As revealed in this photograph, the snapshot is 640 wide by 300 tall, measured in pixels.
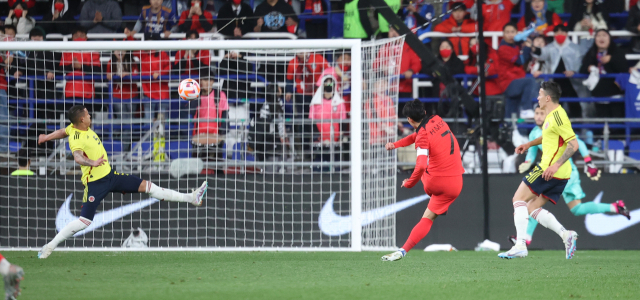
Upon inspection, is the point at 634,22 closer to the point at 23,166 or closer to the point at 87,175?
the point at 87,175

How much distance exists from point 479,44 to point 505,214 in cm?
241

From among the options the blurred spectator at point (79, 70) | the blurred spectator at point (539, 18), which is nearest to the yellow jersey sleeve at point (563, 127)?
the blurred spectator at point (539, 18)

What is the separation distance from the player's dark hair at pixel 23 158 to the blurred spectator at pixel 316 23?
17.2 ft

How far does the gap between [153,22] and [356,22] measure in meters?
3.47

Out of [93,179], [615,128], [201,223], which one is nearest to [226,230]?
[201,223]

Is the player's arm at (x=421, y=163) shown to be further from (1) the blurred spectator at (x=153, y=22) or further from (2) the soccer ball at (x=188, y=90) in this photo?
(1) the blurred spectator at (x=153, y=22)

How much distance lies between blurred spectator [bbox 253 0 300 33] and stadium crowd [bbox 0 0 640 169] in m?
0.02

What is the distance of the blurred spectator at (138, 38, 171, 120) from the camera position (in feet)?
32.8

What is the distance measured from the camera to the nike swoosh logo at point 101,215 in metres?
9.39

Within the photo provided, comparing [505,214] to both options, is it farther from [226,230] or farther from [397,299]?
[397,299]

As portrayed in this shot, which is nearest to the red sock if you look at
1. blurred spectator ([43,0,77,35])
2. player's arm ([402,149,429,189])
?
player's arm ([402,149,429,189])

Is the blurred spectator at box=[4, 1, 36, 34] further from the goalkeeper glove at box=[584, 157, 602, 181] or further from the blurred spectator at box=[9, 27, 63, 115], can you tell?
the goalkeeper glove at box=[584, 157, 602, 181]

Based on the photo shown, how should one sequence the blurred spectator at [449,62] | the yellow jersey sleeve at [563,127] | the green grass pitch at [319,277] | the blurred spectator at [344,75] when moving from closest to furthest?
the green grass pitch at [319,277] → the yellow jersey sleeve at [563,127] → the blurred spectator at [344,75] → the blurred spectator at [449,62]

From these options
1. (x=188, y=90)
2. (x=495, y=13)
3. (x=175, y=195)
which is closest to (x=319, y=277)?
(x=175, y=195)
